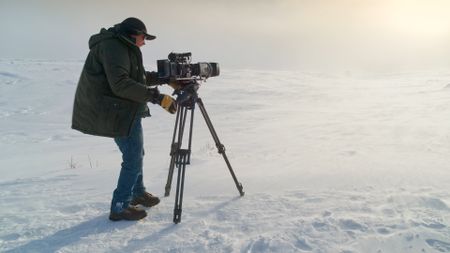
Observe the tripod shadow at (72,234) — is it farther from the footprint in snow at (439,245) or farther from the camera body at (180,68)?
the footprint in snow at (439,245)

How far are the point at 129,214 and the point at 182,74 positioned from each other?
140cm

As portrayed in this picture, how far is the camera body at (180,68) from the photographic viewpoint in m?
3.59

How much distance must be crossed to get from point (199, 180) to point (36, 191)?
1.98 meters

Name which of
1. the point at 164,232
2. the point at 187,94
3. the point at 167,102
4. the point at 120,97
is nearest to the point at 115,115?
the point at 120,97

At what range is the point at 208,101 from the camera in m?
17.8

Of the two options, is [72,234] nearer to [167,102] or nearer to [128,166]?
[128,166]

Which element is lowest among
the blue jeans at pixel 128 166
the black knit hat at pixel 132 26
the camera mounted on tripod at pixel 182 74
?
the blue jeans at pixel 128 166

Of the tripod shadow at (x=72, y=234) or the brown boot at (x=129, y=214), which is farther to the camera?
the brown boot at (x=129, y=214)

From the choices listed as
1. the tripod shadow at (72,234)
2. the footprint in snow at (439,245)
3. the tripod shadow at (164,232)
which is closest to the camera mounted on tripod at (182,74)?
the tripod shadow at (164,232)

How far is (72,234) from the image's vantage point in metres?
3.38

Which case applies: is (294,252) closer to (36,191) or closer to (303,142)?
(36,191)

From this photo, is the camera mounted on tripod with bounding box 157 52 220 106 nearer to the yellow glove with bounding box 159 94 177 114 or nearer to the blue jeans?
the yellow glove with bounding box 159 94 177 114

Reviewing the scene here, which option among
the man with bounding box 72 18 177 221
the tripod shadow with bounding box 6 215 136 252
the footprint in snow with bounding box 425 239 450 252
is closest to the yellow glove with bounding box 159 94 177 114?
the man with bounding box 72 18 177 221

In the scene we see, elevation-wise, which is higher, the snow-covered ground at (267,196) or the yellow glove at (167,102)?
the yellow glove at (167,102)
